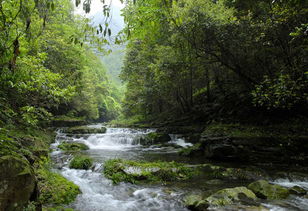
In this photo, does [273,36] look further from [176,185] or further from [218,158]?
[176,185]

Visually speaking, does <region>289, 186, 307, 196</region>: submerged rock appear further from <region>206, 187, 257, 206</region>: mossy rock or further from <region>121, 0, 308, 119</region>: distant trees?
<region>121, 0, 308, 119</region>: distant trees

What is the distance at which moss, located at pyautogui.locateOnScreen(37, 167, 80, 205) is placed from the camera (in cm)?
445

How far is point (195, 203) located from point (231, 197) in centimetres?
88

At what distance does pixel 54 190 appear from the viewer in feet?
15.6

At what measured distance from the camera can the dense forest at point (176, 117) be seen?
3.44 meters

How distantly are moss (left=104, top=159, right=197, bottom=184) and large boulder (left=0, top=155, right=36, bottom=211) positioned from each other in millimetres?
3448

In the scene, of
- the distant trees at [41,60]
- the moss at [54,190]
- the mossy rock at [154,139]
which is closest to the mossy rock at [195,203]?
the moss at [54,190]

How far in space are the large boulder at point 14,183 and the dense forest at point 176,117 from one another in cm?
2

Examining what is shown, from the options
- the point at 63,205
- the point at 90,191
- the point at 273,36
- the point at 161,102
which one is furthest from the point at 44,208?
the point at 161,102

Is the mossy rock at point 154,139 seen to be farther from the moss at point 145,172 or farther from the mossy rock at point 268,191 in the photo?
the mossy rock at point 268,191

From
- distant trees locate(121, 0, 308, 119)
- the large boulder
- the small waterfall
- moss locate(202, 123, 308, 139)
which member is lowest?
the small waterfall

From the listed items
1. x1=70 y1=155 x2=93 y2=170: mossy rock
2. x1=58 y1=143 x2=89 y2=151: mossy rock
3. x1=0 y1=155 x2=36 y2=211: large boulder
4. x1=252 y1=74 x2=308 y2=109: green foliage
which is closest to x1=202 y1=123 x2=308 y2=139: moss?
x1=252 y1=74 x2=308 y2=109: green foliage

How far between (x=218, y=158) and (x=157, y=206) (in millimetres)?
5281

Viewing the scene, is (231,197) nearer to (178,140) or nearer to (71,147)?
(178,140)
